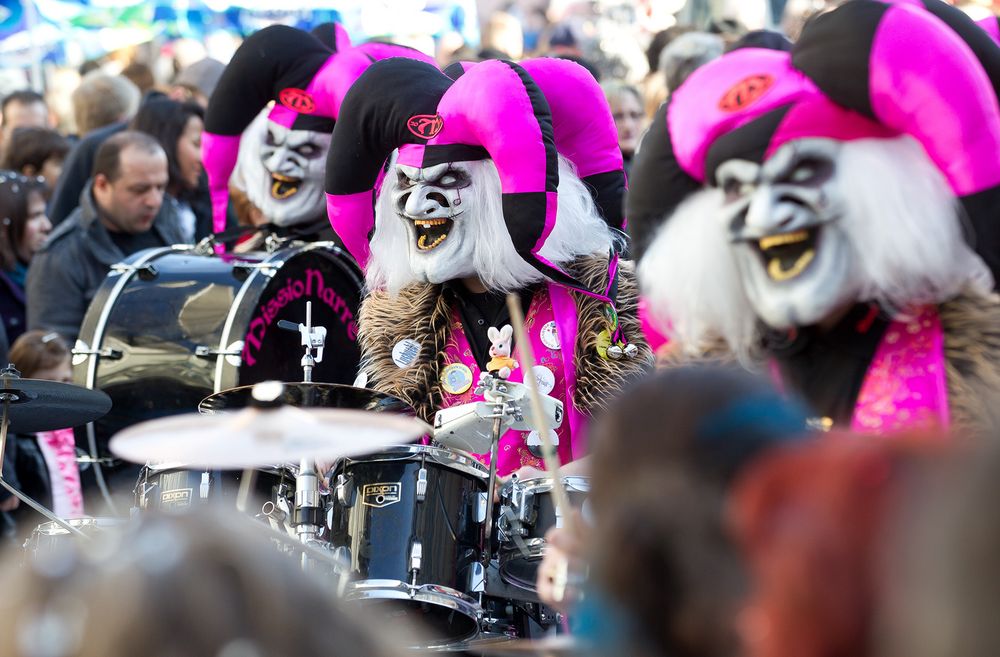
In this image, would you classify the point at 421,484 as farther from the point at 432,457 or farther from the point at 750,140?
the point at 750,140

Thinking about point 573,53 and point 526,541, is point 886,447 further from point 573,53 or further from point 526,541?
point 573,53

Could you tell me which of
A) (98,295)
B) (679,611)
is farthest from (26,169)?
(679,611)

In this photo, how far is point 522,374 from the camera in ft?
15.3

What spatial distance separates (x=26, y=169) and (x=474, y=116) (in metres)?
4.29

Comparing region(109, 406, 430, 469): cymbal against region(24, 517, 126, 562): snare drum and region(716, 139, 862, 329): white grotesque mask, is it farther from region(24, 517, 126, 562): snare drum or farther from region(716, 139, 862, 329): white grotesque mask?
region(24, 517, 126, 562): snare drum

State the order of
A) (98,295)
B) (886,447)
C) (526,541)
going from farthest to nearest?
(98,295) < (526,541) < (886,447)

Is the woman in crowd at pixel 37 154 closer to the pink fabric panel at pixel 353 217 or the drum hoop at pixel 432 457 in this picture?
the pink fabric panel at pixel 353 217

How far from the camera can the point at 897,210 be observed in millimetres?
2998

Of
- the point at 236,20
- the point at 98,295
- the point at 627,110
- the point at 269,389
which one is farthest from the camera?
the point at 236,20

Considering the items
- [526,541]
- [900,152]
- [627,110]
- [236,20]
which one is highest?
[236,20]

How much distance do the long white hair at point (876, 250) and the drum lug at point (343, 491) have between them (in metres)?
1.47

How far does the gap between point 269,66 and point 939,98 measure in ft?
11.2

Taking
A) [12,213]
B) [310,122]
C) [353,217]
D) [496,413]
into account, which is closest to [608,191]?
[353,217]

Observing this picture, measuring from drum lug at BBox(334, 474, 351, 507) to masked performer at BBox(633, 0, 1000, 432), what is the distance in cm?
145
